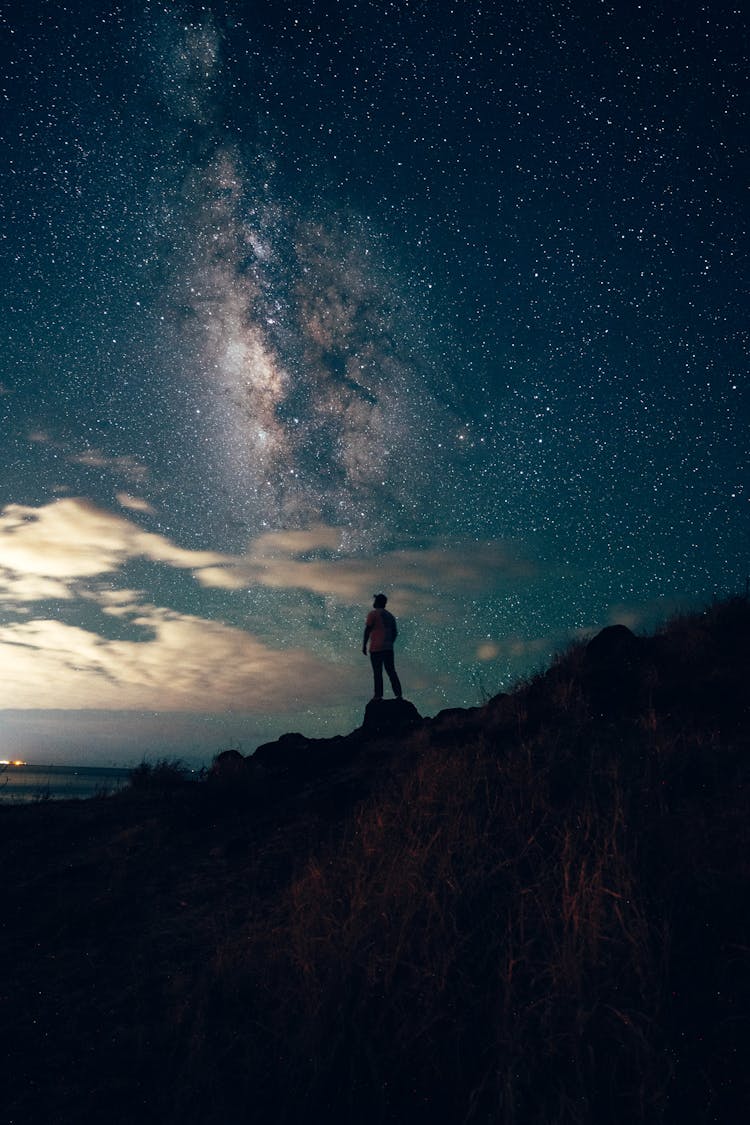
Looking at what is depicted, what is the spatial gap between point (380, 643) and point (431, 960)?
895 centimetres

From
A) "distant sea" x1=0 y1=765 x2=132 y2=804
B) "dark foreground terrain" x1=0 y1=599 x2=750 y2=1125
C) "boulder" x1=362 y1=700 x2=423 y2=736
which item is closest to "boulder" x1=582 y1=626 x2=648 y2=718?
"dark foreground terrain" x1=0 y1=599 x2=750 y2=1125

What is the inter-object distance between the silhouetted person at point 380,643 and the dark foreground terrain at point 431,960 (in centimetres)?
573

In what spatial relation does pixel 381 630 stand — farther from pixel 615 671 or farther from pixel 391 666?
pixel 615 671

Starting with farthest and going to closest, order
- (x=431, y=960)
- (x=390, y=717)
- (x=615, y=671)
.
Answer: (x=390, y=717)
(x=615, y=671)
(x=431, y=960)

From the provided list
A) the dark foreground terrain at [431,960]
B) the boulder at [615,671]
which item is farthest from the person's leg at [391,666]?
the dark foreground terrain at [431,960]

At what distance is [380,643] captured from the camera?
12227mm

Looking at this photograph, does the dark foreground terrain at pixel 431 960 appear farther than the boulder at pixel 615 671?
No

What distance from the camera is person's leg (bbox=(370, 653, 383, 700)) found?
12.3 m

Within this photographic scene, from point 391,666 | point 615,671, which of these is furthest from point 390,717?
point 615,671

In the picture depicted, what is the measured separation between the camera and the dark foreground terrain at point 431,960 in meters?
2.68

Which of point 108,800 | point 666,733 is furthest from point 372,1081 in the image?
point 108,800

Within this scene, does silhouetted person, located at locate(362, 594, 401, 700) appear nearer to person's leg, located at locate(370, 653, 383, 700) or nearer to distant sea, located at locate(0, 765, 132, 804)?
person's leg, located at locate(370, 653, 383, 700)

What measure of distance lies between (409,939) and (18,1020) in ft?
7.52

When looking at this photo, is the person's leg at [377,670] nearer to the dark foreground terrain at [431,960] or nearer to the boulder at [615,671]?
the boulder at [615,671]
